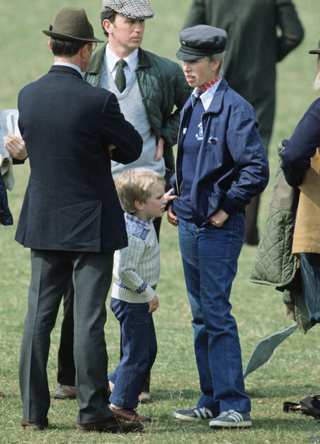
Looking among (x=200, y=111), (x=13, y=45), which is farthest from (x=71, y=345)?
(x=13, y=45)

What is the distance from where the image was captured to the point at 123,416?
3709 mm

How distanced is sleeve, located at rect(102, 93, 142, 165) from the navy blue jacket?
14.3 inches

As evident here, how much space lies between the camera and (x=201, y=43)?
3.54m

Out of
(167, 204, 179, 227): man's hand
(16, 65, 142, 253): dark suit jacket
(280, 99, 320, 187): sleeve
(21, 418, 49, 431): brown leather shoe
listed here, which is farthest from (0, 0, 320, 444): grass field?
(280, 99, 320, 187): sleeve

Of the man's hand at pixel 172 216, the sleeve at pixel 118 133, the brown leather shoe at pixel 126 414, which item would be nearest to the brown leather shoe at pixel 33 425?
the brown leather shoe at pixel 126 414

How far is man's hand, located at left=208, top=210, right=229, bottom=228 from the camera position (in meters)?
3.57

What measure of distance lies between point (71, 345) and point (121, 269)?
87 cm

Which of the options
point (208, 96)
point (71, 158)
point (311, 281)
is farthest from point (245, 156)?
point (71, 158)

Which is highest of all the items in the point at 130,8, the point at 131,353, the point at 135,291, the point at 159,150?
the point at 130,8

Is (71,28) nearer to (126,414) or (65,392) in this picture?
(126,414)

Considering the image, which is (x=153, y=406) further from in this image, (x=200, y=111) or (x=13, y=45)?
(x=13, y=45)

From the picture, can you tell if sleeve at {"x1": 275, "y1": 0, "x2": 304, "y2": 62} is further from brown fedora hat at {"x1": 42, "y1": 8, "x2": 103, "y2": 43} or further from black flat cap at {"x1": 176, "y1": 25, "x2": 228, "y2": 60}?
Answer: brown fedora hat at {"x1": 42, "y1": 8, "x2": 103, "y2": 43}

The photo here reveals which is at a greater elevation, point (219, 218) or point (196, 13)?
point (196, 13)

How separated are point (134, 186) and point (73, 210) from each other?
1.70 ft
